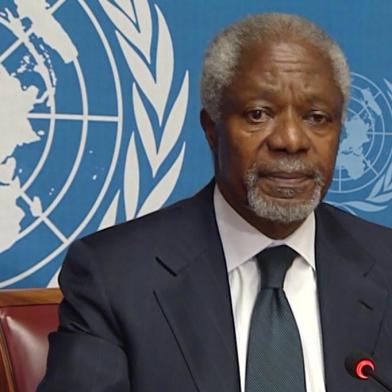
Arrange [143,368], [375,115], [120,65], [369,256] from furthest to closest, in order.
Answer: [375,115] < [120,65] < [369,256] < [143,368]

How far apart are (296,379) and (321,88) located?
1.27 feet

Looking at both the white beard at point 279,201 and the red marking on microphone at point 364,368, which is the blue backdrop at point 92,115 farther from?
the red marking on microphone at point 364,368

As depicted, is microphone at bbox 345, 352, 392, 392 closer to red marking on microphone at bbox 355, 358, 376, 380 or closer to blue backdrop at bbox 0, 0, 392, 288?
red marking on microphone at bbox 355, 358, 376, 380

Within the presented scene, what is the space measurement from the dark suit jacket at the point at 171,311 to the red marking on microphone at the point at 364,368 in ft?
Answer: 0.32

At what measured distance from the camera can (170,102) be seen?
1.62 metres

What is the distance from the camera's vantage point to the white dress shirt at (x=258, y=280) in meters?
1.12

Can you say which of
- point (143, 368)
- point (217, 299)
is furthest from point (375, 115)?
point (143, 368)

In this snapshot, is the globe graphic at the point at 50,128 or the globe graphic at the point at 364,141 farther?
the globe graphic at the point at 364,141

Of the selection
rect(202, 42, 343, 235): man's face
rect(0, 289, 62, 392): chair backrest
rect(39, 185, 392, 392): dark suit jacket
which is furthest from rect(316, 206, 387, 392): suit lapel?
rect(0, 289, 62, 392): chair backrest

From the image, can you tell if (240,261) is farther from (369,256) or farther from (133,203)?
(133,203)

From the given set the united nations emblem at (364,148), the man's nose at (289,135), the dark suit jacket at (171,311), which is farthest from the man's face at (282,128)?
the united nations emblem at (364,148)

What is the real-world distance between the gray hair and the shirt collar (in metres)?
0.15

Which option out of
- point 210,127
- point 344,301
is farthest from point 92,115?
point 344,301

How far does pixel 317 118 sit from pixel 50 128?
0.60m
